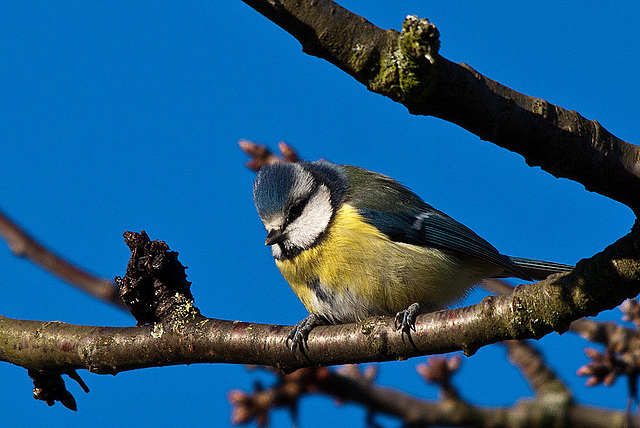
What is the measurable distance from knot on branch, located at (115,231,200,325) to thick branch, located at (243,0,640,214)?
61.2 inches

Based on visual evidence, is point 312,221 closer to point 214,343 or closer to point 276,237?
point 276,237

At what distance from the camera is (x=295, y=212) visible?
3.99 m

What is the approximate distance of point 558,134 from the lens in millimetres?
1922

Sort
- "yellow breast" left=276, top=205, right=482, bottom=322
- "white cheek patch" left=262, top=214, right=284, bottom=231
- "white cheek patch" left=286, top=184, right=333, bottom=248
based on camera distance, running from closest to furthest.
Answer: "yellow breast" left=276, top=205, right=482, bottom=322 < "white cheek patch" left=286, top=184, right=333, bottom=248 < "white cheek patch" left=262, top=214, right=284, bottom=231

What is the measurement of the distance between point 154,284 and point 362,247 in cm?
114

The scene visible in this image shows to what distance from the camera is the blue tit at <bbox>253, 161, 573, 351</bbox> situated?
3.58 metres

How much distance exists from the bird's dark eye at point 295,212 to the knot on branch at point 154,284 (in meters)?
0.98

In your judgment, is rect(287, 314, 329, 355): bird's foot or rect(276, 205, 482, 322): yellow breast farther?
rect(276, 205, 482, 322): yellow breast

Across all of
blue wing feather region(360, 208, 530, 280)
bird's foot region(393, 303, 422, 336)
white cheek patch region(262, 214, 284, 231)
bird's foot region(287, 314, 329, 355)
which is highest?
white cheek patch region(262, 214, 284, 231)

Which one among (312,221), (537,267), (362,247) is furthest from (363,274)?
(537,267)

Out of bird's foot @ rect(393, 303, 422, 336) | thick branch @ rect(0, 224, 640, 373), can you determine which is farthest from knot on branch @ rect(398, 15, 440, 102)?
bird's foot @ rect(393, 303, 422, 336)

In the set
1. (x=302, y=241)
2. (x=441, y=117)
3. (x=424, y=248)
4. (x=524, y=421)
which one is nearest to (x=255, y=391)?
(x=302, y=241)

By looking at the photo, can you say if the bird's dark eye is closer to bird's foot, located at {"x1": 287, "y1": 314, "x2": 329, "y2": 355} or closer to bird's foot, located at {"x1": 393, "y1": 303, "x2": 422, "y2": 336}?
bird's foot, located at {"x1": 287, "y1": 314, "x2": 329, "y2": 355}

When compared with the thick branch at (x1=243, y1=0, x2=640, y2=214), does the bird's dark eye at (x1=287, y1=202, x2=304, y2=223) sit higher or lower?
higher
